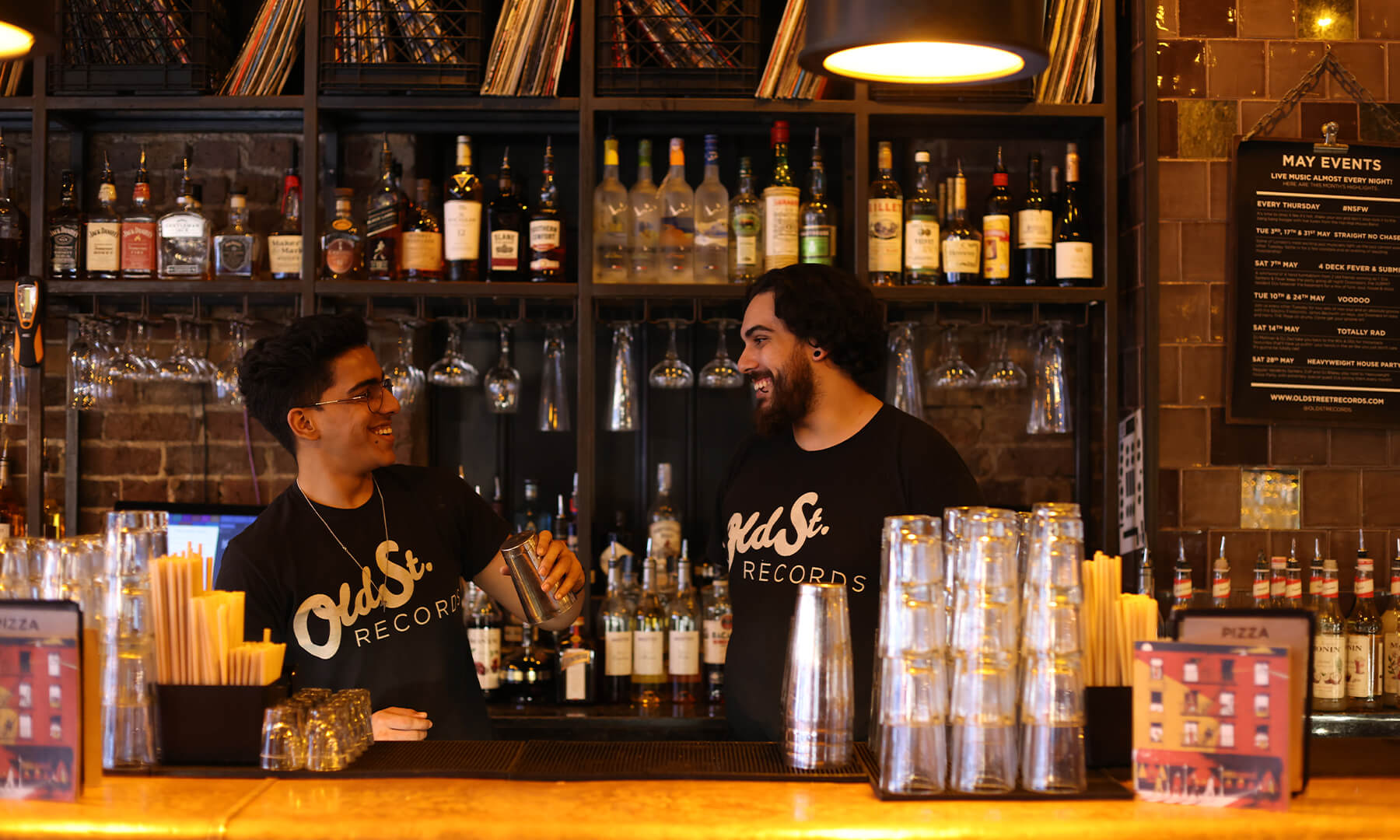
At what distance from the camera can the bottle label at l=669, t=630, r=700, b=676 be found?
2.71 meters

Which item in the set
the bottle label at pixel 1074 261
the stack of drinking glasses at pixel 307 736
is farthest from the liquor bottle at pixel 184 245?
the bottle label at pixel 1074 261

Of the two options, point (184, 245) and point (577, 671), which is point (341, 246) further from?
point (577, 671)

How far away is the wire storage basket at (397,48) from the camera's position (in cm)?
273

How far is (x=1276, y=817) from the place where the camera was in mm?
1187

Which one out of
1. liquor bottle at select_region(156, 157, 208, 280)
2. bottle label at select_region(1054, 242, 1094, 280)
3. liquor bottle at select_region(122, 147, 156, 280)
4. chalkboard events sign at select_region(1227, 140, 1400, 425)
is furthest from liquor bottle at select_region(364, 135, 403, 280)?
chalkboard events sign at select_region(1227, 140, 1400, 425)

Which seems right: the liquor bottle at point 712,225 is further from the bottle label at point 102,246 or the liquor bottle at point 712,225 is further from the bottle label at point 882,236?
the bottle label at point 102,246

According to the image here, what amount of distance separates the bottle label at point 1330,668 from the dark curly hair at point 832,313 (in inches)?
49.3

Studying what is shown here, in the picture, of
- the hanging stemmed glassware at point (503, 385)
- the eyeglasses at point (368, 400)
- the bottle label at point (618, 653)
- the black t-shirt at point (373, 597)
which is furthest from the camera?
the hanging stemmed glassware at point (503, 385)

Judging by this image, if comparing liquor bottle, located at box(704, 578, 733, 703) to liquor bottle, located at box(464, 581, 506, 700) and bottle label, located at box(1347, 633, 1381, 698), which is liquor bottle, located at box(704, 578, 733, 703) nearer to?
liquor bottle, located at box(464, 581, 506, 700)

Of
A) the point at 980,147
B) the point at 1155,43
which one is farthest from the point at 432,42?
the point at 1155,43

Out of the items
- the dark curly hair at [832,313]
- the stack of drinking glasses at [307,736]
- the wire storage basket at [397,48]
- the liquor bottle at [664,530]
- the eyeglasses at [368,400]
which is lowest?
the stack of drinking glasses at [307,736]

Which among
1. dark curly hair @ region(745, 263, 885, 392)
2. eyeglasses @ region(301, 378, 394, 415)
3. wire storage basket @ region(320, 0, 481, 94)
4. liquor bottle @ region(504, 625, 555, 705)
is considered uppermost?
wire storage basket @ region(320, 0, 481, 94)

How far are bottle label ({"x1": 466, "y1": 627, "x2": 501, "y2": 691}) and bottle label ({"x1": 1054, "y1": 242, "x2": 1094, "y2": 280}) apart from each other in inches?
61.6

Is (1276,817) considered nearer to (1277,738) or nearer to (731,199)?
(1277,738)
